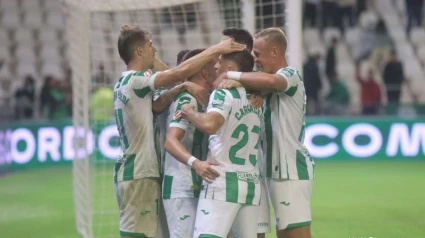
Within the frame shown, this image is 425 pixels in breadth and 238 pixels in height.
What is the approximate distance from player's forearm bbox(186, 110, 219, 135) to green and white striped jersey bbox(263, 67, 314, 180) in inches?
32.3

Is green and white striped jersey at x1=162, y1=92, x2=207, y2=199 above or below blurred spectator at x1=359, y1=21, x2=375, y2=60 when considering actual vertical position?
below

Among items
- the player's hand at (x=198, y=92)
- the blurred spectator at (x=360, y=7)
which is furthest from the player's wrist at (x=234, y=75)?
the blurred spectator at (x=360, y=7)

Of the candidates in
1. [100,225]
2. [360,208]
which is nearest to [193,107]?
[100,225]

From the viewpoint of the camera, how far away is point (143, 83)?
6004mm

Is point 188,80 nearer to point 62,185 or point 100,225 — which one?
point 100,225

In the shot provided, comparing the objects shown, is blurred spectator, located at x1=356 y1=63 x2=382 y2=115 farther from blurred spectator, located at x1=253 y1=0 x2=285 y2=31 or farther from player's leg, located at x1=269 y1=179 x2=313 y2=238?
player's leg, located at x1=269 y1=179 x2=313 y2=238

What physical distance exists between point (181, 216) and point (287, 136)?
3.42 feet

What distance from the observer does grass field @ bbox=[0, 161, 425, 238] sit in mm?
9578

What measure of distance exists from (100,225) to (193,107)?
4.30 meters

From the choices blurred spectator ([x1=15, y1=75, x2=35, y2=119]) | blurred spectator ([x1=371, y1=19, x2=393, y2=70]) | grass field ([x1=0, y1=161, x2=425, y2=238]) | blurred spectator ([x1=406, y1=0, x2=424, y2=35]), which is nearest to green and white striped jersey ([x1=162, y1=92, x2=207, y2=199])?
grass field ([x1=0, y1=161, x2=425, y2=238])

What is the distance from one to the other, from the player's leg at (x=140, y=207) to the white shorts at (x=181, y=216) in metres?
0.30

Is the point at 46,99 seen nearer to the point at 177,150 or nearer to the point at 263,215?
the point at 263,215

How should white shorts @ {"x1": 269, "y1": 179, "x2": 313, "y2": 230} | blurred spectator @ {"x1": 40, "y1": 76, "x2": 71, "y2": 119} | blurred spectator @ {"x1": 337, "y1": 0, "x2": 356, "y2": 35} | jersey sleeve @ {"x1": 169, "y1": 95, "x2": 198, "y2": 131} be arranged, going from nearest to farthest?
jersey sleeve @ {"x1": 169, "y1": 95, "x2": 198, "y2": 131} → white shorts @ {"x1": 269, "y1": 179, "x2": 313, "y2": 230} → blurred spectator @ {"x1": 40, "y1": 76, "x2": 71, "y2": 119} → blurred spectator @ {"x1": 337, "y1": 0, "x2": 356, "y2": 35}

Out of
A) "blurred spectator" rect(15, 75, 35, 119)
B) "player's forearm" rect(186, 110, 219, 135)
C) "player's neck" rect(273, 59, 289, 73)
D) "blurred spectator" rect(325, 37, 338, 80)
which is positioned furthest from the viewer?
"blurred spectator" rect(325, 37, 338, 80)
